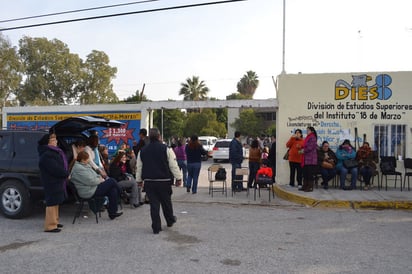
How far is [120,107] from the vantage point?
14.8m

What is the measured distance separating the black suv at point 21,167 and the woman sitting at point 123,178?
98 cm

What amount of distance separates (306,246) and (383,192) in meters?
5.57

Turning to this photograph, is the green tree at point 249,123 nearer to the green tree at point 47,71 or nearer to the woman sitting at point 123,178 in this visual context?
the green tree at point 47,71

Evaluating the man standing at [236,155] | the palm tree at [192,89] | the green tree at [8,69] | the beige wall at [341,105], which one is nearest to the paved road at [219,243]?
the man standing at [236,155]

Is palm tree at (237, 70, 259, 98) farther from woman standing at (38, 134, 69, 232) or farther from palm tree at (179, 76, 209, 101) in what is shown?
woman standing at (38, 134, 69, 232)

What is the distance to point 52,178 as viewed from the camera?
6398mm

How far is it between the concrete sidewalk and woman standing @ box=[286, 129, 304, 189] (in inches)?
13.6

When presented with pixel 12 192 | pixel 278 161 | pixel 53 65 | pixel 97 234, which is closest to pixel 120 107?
pixel 278 161

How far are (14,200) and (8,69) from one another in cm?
3543

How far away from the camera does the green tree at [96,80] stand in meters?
46.3

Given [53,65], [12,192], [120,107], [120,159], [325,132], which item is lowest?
[12,192]

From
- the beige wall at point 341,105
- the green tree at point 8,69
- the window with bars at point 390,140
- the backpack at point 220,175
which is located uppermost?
the green tree at point 8,69

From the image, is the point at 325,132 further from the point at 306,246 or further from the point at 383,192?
the point at 306,246

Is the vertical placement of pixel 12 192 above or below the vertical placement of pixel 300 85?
below
